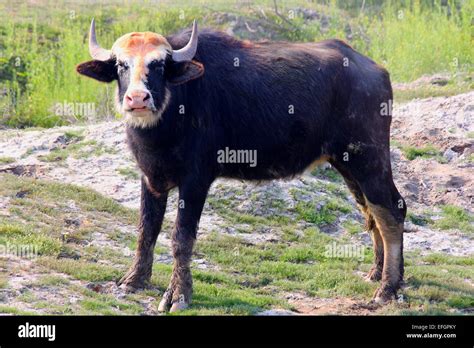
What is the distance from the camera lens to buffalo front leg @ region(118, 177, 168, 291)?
11175 mm

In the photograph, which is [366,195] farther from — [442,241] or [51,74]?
[51,74]

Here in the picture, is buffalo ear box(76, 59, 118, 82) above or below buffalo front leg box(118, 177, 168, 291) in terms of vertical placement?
above

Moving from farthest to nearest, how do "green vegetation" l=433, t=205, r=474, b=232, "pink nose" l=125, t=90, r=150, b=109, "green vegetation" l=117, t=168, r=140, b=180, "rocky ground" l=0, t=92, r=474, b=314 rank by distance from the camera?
1. "green vegetation" l=117, t=168, r=140, b=180
2. "green vegetation" l=433, t=205, r=474, b=232
3. "rocky ground" l=0, t=92, r=474, b=314
4. "pink nose" l=125, t=90, r=150, b=109

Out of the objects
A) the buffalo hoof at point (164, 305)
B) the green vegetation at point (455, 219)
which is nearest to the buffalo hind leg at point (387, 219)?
the buffalo hoof at point (164, 305)

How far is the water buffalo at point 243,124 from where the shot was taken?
10.7 m

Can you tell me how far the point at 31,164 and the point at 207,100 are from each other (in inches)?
211

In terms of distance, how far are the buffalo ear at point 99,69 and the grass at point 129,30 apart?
→ 808cm

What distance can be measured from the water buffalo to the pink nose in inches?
21.3

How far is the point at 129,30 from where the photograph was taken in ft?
76.2

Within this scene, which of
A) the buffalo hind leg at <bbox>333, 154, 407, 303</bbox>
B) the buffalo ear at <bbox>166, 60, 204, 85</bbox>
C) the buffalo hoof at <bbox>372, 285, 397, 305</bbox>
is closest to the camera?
the buffalo ear at <bbox>166, 60, 204, 85</bbox>

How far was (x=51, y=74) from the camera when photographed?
827 inches

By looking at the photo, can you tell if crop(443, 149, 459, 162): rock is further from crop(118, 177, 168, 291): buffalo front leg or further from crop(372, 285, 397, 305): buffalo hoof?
crop(118, 177, 168, 291): buffalo front leg

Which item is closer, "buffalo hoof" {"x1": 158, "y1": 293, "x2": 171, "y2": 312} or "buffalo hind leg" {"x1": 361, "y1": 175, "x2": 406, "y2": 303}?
"buffalo hoof" {"x1": 158, "y1": 293, "x2": 171, "y2": 312}

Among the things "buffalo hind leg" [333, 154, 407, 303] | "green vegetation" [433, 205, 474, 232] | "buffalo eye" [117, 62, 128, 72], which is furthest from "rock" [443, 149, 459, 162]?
"buffalo eye" [117, 62, 128, 72]
